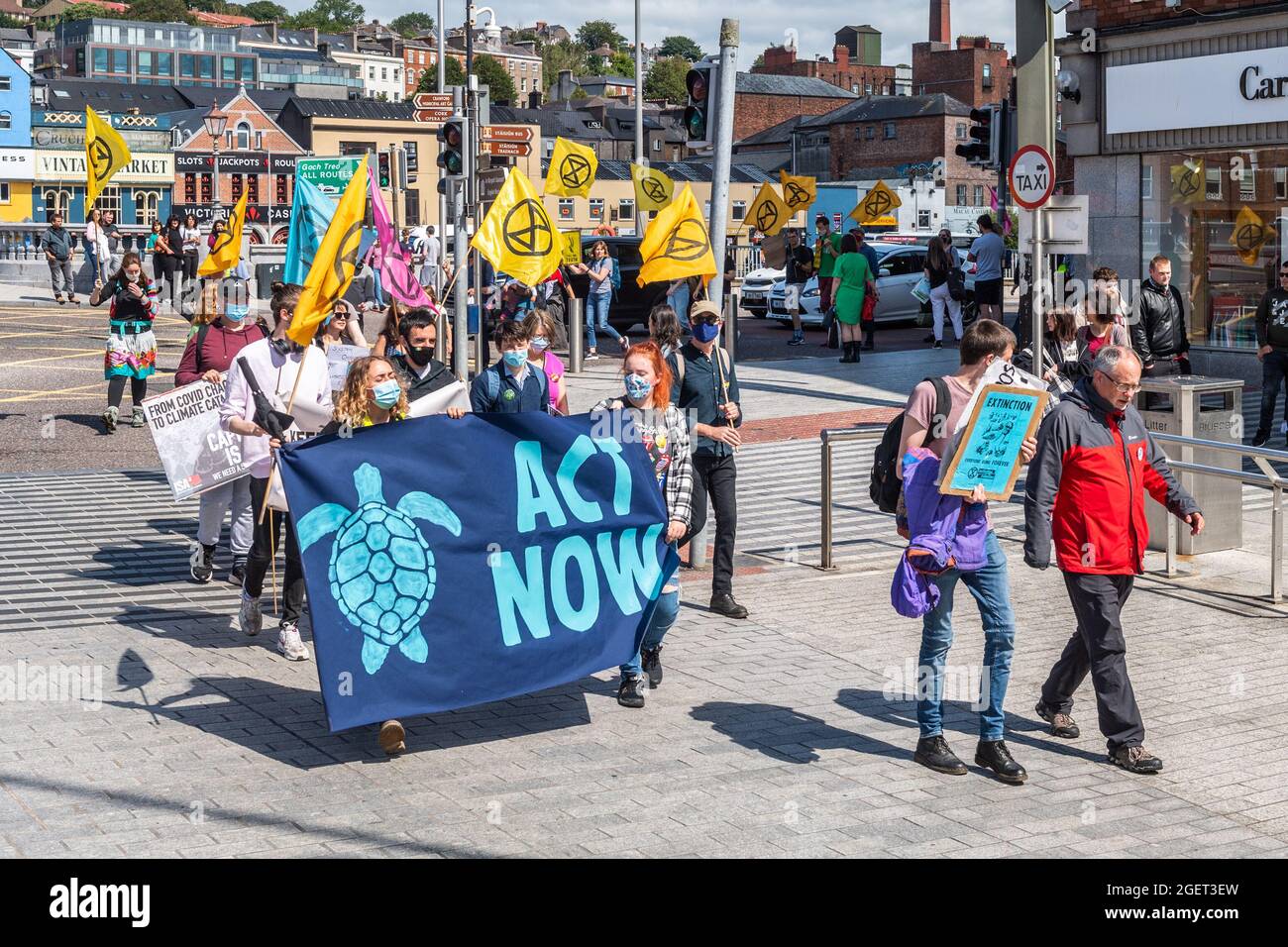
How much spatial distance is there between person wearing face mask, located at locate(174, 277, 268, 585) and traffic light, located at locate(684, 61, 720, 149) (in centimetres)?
334

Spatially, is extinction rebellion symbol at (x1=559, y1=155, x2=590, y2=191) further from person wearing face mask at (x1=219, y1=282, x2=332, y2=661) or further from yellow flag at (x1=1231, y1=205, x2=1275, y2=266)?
person wearing face mask at (x1=219, y1=282, x2=332, y2=661)

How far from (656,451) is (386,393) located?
4.39 ft

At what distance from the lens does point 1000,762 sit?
6.78 metres

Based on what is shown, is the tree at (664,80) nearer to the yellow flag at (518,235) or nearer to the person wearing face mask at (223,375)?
the yellow flag at (518,235)

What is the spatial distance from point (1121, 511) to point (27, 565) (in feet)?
23.9

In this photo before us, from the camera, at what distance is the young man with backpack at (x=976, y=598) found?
266 inches

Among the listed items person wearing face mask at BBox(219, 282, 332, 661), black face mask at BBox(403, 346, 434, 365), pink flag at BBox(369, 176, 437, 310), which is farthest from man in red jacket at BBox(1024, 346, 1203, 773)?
pink flag at BBox(369, 176, 437, 310)

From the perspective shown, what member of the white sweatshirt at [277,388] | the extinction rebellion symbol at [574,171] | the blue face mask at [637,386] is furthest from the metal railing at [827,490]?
the extinction rebellion symbol at [574,171]

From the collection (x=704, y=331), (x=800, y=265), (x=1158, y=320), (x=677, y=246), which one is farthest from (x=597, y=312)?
(x=704, y=331)

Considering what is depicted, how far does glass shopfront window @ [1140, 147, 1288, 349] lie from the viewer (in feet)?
67.3

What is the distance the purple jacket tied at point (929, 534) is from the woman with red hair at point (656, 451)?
1487 mm

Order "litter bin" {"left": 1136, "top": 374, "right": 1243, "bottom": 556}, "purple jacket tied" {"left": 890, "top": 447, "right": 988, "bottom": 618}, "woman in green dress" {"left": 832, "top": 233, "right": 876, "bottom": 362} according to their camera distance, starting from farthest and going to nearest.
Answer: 1. "woman in green dress" {"left": 832, "top": 233, "right": 876, "bottom": 362}
2. "litter bin" {"left": 1136, "top": 374, "right": 1243, "bottom": 556}
3. "purple jacket tied" {"left": 890, "top": 447, "right": 988, "bottom": 618}
